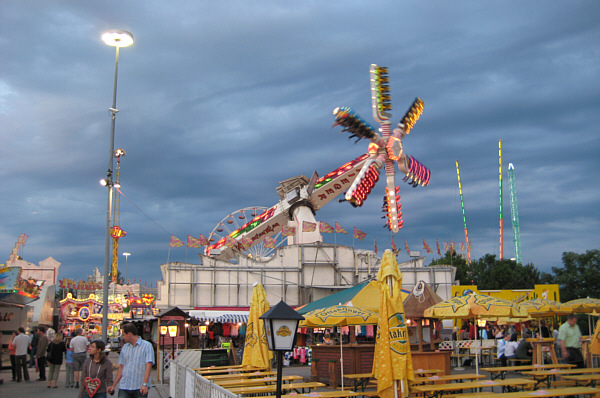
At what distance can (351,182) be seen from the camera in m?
36.2

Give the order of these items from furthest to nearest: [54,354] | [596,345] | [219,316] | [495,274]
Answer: [495,274]
[219,316]
[54,354]
[596,345]

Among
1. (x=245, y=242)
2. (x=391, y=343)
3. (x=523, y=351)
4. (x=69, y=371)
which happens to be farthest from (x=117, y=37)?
(x=245, y=242)

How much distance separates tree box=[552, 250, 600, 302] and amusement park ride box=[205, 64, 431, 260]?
24.1 metres

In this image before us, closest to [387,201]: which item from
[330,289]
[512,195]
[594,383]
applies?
[330,289]

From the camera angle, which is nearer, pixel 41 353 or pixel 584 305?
pixel 584 305

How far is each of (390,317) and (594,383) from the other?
502cm

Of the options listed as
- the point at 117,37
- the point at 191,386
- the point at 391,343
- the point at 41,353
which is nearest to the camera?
the point at 191,386

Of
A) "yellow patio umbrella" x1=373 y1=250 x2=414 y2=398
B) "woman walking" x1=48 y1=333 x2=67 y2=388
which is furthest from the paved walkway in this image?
"yellow patio umbrella" x1=373 y1=250 x2=414 y2=398

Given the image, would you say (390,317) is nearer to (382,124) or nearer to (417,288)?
(417,288)

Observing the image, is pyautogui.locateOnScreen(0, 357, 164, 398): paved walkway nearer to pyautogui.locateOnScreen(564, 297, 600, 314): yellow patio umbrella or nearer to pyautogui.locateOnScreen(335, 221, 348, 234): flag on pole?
pyautogui.locateOnScreen(564, 297, 600, 314): yellow patio umbrella

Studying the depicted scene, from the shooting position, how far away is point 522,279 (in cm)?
5925

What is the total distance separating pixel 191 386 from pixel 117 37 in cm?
938

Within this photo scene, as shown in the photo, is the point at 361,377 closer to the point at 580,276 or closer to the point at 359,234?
the point at 359,234

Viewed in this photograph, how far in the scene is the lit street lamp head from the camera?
14867 millimetres
